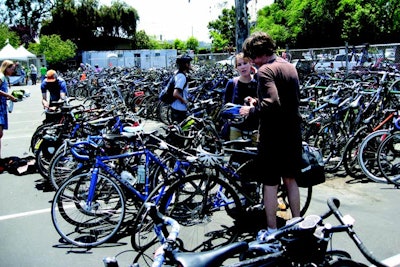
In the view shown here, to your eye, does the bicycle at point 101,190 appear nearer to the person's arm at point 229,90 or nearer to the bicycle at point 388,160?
the person's arm at point 229,90

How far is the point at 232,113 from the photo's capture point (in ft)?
14.0

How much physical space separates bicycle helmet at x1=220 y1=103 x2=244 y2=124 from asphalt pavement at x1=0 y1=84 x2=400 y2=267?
1440 millimetres

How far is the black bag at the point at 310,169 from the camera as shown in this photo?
3.72 meters

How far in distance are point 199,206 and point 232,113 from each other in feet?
3.61

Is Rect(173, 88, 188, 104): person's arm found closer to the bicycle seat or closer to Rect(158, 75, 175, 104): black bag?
Rect(158, 75, 175, 104): black bag

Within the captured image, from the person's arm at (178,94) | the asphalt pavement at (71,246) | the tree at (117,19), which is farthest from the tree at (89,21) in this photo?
the person's arm at (178,94)

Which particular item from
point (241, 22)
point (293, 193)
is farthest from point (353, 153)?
point (241, 22)

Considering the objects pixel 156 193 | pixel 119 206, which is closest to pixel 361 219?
pixel 156 193

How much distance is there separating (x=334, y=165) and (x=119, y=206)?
3.65m

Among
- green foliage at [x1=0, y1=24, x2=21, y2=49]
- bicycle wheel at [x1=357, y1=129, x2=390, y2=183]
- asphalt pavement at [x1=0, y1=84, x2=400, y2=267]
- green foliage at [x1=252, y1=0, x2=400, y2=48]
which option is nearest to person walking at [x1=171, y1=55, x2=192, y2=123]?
asphalt pavement at [x1=0, y1=84, x2=400, y2=267]

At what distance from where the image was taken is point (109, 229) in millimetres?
4277

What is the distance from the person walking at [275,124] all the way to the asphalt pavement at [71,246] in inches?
39.1

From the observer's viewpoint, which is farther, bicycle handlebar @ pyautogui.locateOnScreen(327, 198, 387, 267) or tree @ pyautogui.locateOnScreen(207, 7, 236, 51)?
Answer: tree @ pyautogui.locateOnScreen(207, 7, 236, 51)

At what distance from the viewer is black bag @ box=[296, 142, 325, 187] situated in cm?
372
